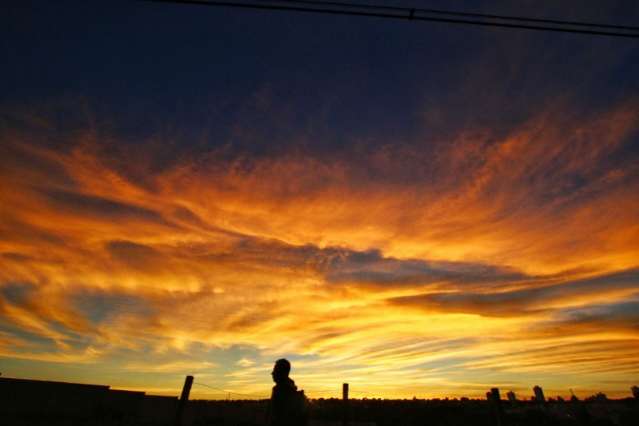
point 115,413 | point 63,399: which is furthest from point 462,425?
point 63,399

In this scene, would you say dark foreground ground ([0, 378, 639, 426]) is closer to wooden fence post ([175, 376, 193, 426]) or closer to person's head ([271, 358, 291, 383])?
wooden fence post ([175, 376, 193, 426])

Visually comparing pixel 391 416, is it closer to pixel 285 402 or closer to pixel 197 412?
pixel 197 412

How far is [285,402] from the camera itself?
445cm

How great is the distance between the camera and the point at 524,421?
1891 cm

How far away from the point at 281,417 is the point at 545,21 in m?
7.89

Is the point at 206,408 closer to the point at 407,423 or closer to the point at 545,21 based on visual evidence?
the point at 407,423

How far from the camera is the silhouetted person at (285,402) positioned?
173 inches

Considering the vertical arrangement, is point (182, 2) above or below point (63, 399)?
above

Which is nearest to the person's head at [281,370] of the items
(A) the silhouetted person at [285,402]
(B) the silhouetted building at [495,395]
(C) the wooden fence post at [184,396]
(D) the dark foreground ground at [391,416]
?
(A) the silhouetted person at [285,402]

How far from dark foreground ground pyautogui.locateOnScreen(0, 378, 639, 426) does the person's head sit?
10.8 metres

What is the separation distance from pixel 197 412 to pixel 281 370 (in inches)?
1001

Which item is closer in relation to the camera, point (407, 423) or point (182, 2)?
point (182, 2)

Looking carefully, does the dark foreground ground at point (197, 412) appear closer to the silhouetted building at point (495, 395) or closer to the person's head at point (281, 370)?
the silhouetted building at point (495, 395)

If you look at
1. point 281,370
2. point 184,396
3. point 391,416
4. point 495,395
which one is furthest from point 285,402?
point 391,416
